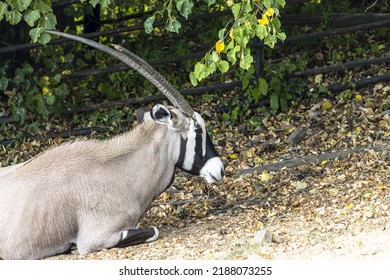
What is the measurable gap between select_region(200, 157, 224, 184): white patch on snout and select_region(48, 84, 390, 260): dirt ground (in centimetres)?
40

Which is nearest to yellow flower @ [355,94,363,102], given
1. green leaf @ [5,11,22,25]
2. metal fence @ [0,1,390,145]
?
metal fence @ [0,1,390,145]

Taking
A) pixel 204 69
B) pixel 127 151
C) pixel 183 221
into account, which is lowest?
pixel 183 221

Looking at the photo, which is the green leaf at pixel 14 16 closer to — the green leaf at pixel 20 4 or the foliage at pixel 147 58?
the green leaf at pixel 20 4

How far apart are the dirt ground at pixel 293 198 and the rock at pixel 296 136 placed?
0.08ft

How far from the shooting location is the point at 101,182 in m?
8.71

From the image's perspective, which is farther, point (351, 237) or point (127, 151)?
point (127, 151)

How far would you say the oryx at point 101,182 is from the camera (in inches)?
337

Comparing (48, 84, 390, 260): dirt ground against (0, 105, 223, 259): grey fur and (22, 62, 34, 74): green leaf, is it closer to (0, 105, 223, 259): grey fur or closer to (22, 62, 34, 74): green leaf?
(0, 105, 223, 259): grey fur

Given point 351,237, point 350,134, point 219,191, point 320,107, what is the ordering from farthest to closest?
point 320,107 → point 350,134 → point 219,191 → point 351,237

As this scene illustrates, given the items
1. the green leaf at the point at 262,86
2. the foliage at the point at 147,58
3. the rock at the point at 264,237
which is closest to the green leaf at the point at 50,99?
the foliage at the point at 147,58

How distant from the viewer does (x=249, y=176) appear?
10727 millimetres

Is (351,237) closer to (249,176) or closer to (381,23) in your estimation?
(249,176)

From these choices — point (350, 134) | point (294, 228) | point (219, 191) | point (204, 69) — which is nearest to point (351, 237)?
point (294, 228)

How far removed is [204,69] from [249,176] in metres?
2.84
